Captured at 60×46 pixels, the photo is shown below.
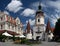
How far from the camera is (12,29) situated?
7262cm

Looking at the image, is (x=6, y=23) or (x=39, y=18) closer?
(x=6, y=23)

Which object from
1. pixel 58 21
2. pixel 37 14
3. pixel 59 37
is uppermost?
pixel 37 14

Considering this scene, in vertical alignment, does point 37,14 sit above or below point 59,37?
above

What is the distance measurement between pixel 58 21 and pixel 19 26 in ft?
80.4

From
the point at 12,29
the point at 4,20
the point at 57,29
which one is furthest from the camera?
the point at 12,29

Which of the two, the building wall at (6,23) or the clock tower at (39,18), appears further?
the clock tower at (39,18)

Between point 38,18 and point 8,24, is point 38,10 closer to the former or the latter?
point 38,18

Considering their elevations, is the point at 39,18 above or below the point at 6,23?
above

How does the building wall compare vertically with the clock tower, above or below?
below

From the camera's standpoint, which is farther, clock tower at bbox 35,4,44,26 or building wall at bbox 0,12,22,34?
clock tower at bbox 35,4,44,26

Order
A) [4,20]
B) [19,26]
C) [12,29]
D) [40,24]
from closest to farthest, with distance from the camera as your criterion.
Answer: [4,20]
[12,29]
[19,26]
[40,24]

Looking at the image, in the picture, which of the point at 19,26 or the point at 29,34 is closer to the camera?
the point at 19,26

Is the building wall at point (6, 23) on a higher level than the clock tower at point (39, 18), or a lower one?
lower

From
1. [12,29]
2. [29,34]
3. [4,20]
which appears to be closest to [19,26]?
[12,29]
